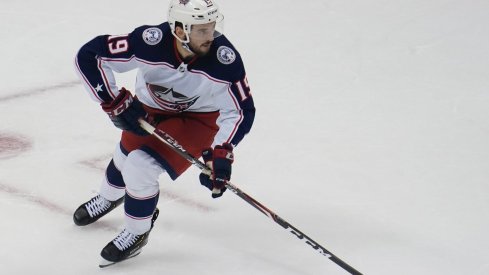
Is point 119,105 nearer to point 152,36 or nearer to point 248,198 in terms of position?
point 152,36

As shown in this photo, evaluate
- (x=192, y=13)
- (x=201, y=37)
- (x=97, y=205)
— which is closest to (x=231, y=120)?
(x=201, y=37)

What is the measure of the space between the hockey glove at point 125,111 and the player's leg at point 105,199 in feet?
0.91

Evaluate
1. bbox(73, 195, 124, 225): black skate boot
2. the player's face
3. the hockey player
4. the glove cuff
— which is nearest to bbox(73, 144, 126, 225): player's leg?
bbox(73, 195, 124, 225): black skate boot

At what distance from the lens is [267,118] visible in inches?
180

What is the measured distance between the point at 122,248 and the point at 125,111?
1.70 feet

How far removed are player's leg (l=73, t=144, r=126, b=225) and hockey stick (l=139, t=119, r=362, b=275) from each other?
1.05 ft

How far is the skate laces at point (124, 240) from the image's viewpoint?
320 cm

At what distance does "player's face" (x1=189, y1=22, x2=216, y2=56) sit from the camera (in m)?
3.02

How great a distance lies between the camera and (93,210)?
347cm

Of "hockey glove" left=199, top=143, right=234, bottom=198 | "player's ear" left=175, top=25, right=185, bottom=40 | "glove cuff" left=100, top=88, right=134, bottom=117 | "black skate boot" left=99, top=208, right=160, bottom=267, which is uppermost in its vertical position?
"player's ear" left=175, top=25, right=185, bottom=40

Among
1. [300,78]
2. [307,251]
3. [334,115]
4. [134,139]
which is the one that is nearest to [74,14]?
[300,78]

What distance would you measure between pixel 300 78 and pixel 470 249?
192 cm

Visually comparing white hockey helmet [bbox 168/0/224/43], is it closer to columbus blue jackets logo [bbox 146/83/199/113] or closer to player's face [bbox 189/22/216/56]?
player's face [bbox 189/22/216/56]

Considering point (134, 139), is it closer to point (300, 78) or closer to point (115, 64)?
point (115, 64)
